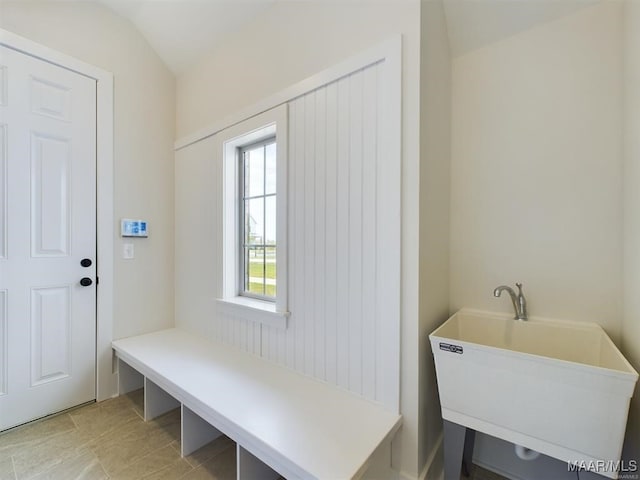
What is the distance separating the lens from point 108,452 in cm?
158

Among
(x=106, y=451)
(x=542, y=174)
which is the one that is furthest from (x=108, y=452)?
(x=542, y=174)

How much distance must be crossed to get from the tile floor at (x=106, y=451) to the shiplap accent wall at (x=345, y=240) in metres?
0.64

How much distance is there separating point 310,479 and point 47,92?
273 centimetres

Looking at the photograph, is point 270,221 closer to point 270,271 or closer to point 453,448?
point 270,271

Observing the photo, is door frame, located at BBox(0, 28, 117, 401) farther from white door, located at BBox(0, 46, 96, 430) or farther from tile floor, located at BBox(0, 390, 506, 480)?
tile floor, located at BBox(0, 390, 506, 480)

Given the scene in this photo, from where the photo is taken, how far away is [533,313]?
55.2 inches

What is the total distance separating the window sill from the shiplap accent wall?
50 mm

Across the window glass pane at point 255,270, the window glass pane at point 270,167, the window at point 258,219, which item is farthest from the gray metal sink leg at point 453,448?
the window glass pane at point 270,167

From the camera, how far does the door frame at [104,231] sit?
211 cm

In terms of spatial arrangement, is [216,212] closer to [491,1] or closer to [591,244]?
[491,1]

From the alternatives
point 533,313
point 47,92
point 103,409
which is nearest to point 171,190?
point 47,92

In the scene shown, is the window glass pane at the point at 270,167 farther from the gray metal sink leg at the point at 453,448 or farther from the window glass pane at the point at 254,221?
the gray metal sink leg at the point at 453,448

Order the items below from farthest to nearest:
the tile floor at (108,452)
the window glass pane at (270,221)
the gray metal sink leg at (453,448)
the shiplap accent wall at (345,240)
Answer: the window glass pane at (270,221)
the tile floor at (108,452)
the shiplap accent wall at (345,240)
the gray metal sink leg at (453,448)

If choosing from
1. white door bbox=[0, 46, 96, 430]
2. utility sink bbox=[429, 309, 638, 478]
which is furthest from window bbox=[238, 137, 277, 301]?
utility sink bbox=[429, 309, 638, 478]
